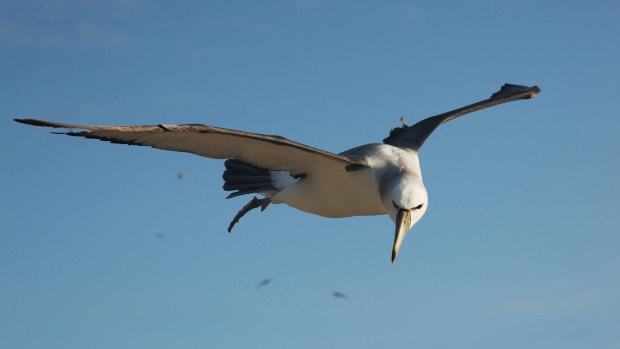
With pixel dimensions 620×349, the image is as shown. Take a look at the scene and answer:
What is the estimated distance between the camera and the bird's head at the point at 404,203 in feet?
37.4

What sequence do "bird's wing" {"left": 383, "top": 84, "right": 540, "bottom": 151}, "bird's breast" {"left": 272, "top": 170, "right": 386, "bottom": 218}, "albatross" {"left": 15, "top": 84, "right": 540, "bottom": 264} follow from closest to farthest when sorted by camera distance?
"albatross" {"left": 15, "top": 84, "right": 540, "bottom": 264} < "bird's breast" {"left": 272, "top": 170, "right": 386, "bottom": 218} < "bird's wing" {"left": 383, "top": 84, "right": 540, "bottom": 151}

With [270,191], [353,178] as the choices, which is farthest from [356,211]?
[270,191]

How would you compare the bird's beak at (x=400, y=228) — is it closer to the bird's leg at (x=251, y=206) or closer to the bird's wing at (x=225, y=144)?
the bird's wing at (x=225, y=144)

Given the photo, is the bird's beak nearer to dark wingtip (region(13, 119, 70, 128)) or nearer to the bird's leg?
the bird's leg

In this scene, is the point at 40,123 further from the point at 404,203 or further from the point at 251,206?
the point at 251,206

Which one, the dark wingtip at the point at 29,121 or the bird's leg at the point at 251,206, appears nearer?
the dark wingtip at the point at 29,121

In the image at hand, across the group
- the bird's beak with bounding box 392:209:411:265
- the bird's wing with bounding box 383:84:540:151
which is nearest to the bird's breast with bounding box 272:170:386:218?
the bird's beak with bounding box 392:209:411:265

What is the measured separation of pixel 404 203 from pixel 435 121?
3876 millimetres

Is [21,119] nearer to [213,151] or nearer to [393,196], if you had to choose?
[213,151]

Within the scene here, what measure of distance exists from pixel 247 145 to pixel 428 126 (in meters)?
4.35

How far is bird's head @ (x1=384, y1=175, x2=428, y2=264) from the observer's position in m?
11.4

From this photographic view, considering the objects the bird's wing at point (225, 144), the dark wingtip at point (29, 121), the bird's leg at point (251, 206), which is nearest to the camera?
the dark wingtip at point (29, 121)

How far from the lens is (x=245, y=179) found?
539 inches

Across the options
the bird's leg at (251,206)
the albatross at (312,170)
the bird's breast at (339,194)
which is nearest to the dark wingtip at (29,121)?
the albatross at (312,170)
